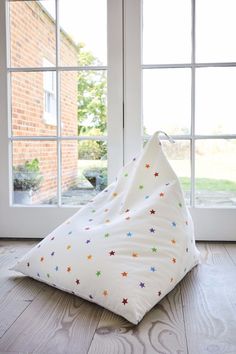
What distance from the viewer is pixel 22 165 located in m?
2.15

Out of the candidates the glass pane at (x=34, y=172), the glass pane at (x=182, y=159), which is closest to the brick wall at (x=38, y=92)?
the glass pane at (x=34, y=172)

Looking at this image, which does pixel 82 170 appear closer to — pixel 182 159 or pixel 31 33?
pixel 182 159

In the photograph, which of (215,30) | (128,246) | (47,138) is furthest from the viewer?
(47,138)

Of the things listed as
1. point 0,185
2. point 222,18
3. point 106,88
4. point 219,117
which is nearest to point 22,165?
point 0,185

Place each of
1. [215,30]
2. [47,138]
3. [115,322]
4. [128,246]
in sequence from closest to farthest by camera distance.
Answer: [115,322]
[128,246]
[215,30]
[47,138]

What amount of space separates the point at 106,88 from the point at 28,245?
0.89 metres

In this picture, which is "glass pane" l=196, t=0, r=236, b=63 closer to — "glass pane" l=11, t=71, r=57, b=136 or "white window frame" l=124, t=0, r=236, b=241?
"white window frame" l=124, t=0, r=236, b=241

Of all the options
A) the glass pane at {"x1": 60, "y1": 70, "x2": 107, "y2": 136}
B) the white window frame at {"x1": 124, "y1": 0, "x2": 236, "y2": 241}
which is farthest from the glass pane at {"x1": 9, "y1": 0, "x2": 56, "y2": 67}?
the white window frame at {"x1": 124, "y1": 0, "x2": 236, "y2": 241}

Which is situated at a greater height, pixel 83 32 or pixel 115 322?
pixel 83 32

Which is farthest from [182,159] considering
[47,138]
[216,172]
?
[47,138]

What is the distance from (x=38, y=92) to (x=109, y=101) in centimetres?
39

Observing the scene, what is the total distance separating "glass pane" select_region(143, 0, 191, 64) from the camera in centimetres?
202

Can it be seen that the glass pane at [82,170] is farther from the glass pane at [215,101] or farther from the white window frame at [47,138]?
the glass pane at [215,101]

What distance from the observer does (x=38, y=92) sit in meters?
2.12
